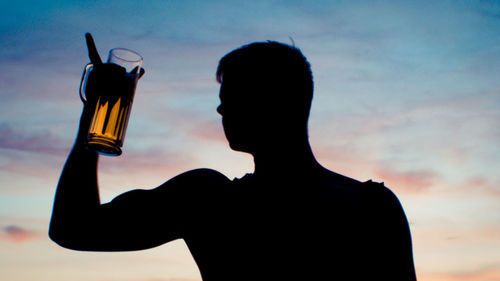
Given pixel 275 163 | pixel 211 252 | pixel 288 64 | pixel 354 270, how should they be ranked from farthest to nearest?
1. pixel 288 64
2. pixel 275 163
3. pixel 211 252
4. pixel 354 270

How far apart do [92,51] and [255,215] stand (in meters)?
1.16

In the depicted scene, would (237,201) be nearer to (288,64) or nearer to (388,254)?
(388,254)

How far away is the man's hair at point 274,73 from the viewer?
2.21 meters

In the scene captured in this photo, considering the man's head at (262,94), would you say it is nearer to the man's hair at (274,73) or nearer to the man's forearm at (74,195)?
the man's hair at (274,73)

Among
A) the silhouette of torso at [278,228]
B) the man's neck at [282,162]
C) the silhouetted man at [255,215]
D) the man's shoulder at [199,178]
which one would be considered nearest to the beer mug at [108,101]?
the silhouetted man at [255,215]

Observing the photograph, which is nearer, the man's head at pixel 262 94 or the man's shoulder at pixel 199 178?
the man's shoulder at pixel 199 178

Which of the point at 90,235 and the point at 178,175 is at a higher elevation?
the point at 178,175

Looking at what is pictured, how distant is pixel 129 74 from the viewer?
2.23 meters

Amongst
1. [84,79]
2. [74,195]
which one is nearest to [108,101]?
[84,79]

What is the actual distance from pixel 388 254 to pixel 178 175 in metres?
1.02

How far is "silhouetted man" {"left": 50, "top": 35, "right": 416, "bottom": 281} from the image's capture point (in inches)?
63.8

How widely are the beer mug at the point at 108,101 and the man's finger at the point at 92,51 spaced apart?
24 mm

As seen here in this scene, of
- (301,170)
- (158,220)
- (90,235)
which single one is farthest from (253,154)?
(90,235)

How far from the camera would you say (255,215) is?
1774 mm
